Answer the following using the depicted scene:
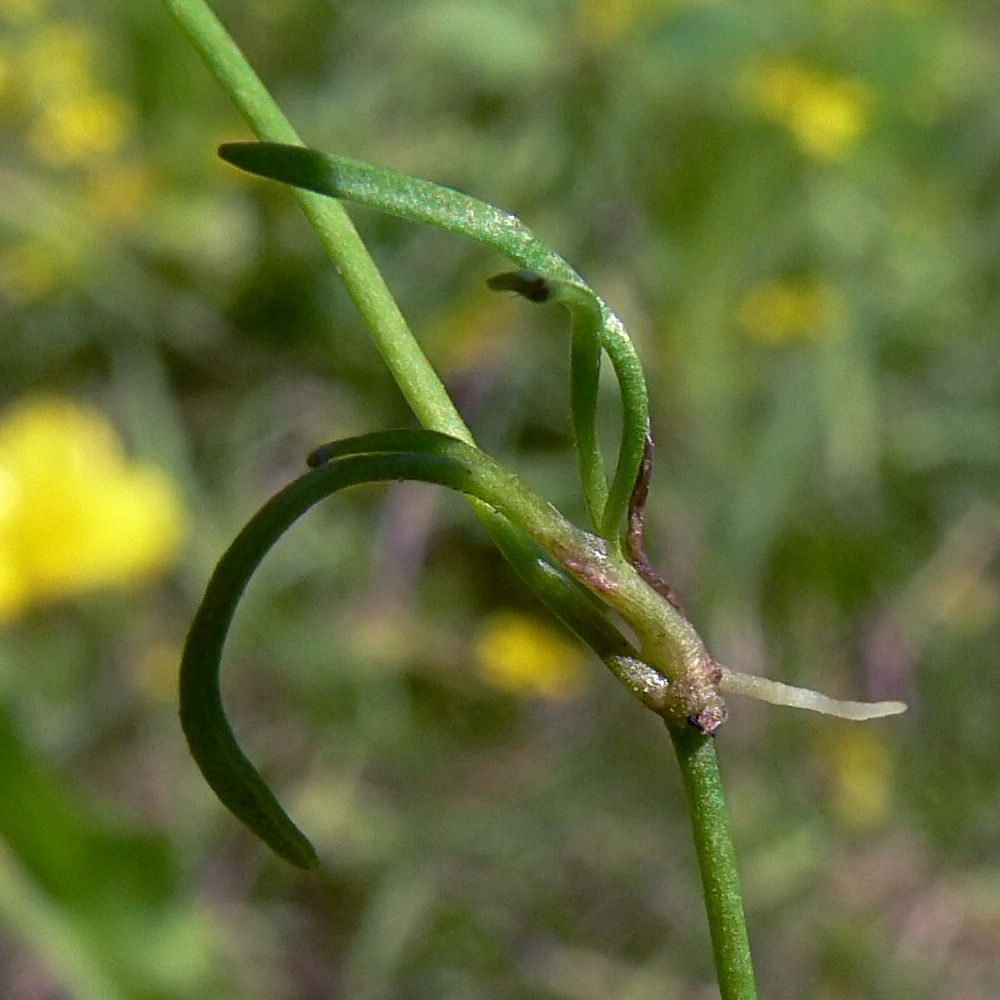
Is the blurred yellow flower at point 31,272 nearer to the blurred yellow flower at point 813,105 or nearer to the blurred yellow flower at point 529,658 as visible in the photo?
the blurred yellow flower at point 529,658

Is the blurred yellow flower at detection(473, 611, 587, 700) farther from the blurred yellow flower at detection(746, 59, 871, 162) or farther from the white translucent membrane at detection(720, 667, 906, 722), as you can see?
the white translucent membrane at detection(720, 667, 906, 722)

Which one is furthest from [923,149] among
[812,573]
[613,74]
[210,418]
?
[210,418]

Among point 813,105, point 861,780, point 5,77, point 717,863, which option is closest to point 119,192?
point 5,77

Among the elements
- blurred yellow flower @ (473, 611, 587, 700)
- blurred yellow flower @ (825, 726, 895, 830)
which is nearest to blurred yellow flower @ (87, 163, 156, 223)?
blurred yellow flower @ (473, 611, 587, 700)

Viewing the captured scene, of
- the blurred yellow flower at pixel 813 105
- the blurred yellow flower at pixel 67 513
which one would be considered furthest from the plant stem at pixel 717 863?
the blurred yellow flower at pixel 813 105

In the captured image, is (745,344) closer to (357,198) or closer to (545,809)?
(545,809)

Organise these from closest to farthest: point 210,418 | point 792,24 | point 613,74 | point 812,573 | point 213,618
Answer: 1. point 213,618
2. point 812,573
3. point 210,418
4. point 613,74
5. point 792,24

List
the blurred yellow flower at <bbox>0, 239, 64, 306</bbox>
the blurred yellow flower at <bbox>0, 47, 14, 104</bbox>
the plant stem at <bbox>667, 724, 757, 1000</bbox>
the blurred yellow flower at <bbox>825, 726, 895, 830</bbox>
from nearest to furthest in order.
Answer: the plant stem at <bbox>667, 724, 757, 1000</bbox>
the blurred yellow flower at <bbox>825, 726, 895, 830</bbox>
the blurred yellow flower at <bbox>0, 239, 64, 306</bbox>
the blurred yellow flower at <bbox>0, 47, 14, 104</bbox>
